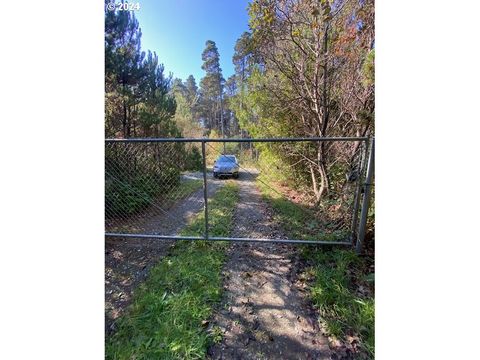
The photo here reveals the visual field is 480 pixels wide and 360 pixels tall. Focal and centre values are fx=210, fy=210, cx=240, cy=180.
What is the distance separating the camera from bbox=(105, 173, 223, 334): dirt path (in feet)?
6.39

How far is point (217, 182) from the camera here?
8055 mm

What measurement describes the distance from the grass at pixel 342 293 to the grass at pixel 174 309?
3.08 feet

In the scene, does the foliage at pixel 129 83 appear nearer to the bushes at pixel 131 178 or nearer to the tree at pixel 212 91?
the bushes at pixel 131 178

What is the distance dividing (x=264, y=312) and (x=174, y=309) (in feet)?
2.51

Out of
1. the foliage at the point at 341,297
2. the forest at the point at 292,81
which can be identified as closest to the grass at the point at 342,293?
the foliage at the point at 341,297

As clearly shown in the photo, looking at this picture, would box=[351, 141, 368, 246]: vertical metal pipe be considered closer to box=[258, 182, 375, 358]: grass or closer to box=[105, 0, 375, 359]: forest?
box=[105, 0, 375, 359]: forest

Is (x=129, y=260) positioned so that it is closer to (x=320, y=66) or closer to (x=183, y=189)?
(x=183, y=189)

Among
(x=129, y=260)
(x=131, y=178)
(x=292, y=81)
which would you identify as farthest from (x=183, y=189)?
(x=292, y=81)

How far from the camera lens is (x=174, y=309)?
178 centimetres

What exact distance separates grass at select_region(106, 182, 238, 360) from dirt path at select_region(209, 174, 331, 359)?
12 cm

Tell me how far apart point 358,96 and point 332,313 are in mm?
3603
